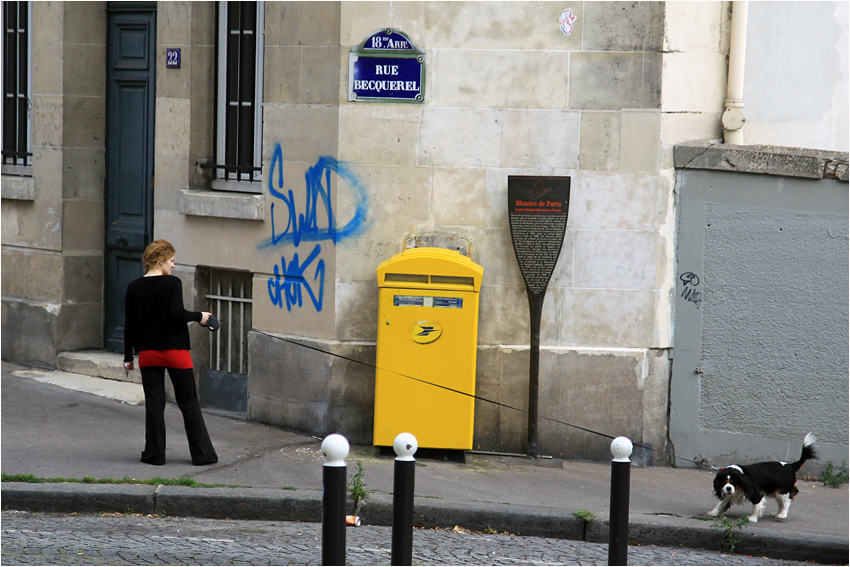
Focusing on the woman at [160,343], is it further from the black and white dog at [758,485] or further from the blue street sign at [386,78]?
the black and white dog at [758,485]

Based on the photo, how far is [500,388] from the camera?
7340 mm

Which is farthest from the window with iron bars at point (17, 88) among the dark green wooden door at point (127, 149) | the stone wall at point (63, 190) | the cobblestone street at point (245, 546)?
the cobblestone street at point (245, 546)

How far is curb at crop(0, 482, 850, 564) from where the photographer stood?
18.9 ft

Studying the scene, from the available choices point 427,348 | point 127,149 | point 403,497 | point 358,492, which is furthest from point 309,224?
point 403,497

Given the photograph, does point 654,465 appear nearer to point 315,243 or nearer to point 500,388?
point 500,388

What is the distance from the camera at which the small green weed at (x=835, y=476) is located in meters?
7.16

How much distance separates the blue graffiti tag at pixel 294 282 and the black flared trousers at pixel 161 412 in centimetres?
132

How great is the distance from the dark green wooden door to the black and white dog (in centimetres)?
586

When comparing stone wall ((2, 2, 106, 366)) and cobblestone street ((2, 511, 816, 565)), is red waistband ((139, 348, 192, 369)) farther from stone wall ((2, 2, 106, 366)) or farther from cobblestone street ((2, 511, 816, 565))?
stone wall ((2, 2, 106, 366))

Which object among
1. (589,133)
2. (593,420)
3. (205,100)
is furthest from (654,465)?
(205,100)

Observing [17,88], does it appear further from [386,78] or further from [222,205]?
[386,78]

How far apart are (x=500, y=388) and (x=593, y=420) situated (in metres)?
0.79

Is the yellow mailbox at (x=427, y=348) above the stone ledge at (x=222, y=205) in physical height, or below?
below

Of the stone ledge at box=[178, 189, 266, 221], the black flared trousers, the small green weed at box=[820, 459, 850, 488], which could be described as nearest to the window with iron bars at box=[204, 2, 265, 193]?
the stone ledge at box=[178, 189, 266, 221]
